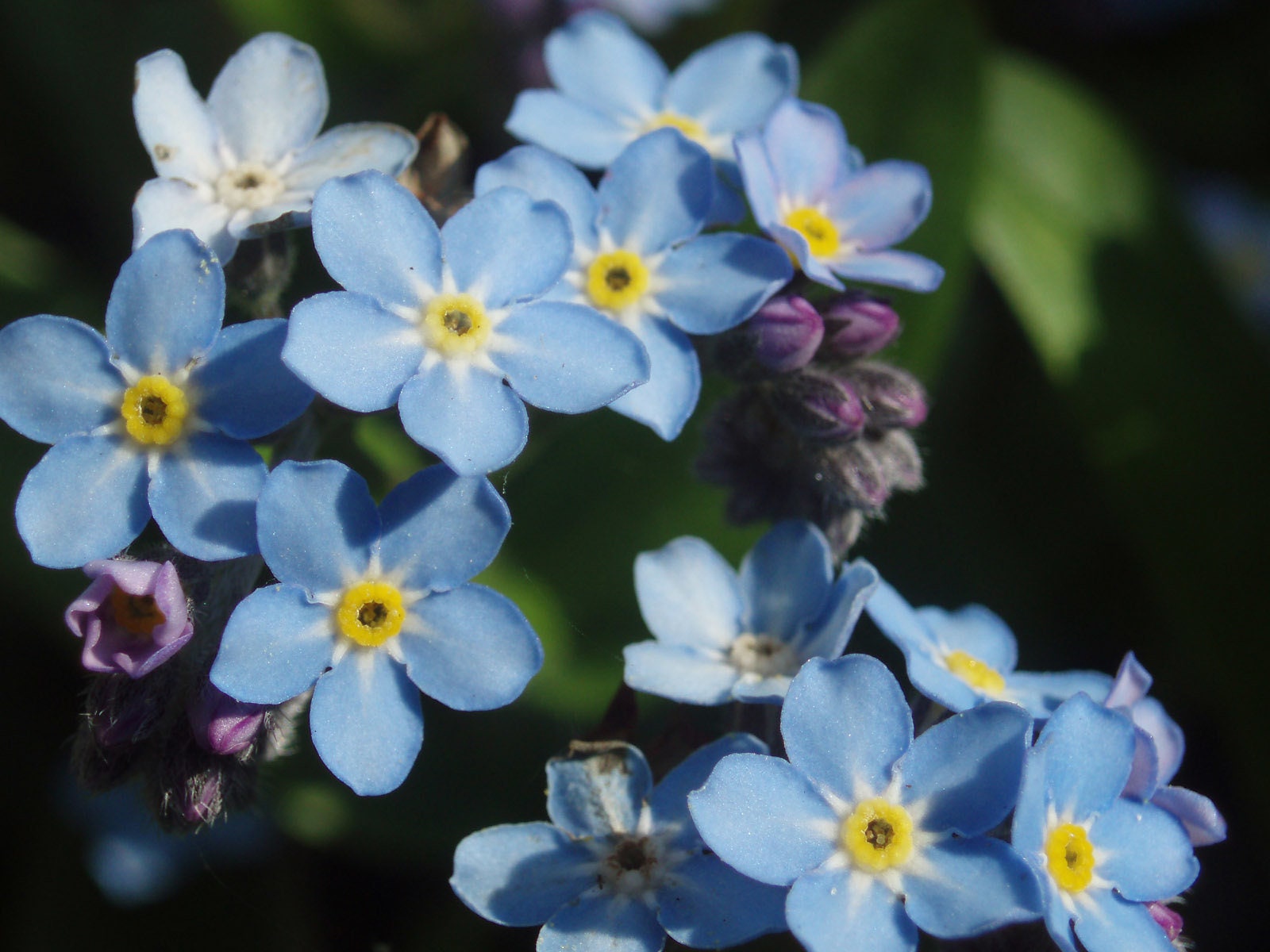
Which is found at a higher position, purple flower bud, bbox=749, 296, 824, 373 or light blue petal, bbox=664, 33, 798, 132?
light blue petal, bbox=664, 33, 798, 132

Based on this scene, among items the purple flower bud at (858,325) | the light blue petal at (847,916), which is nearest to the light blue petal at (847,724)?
the light blue petal at (847,916)

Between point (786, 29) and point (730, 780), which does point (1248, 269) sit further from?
point (730, 780)

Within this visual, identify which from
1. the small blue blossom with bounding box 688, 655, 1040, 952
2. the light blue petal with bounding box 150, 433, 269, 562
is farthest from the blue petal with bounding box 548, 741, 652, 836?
the light blue petal with bounding box 150, 433, 269, 562

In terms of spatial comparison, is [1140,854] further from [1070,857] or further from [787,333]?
[787,333]

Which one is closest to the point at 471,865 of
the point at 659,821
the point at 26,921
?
the point at 659,821

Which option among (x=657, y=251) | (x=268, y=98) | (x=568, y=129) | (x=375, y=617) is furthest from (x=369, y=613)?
(x=568, y=129)

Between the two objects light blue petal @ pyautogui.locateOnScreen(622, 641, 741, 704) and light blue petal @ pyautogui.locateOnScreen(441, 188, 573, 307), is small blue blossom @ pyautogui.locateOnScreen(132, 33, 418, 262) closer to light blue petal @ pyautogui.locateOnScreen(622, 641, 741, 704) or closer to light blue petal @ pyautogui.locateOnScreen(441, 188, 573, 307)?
light blue petal @ pyautogui.locateOnScreen(441, 188, 573, 307)
